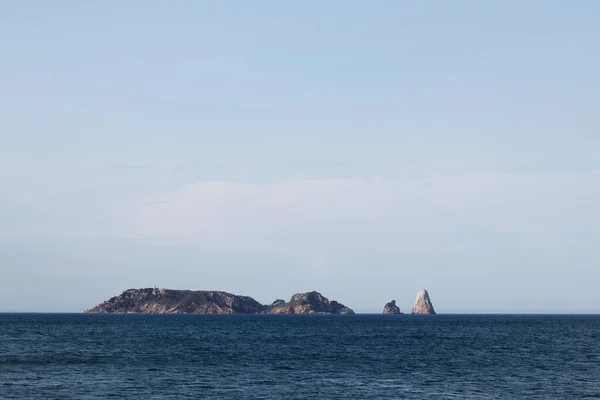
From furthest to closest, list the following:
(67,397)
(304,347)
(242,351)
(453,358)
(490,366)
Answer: (304,347), (242,351), (453,358), (490,366), (67,397)

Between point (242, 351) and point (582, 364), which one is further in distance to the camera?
point (242, 351)

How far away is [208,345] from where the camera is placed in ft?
415

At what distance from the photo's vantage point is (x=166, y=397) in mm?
61594

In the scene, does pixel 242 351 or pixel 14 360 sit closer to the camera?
pixel 14 360

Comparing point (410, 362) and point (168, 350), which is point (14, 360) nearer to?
point (168, 350)

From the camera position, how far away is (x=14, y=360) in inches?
3625

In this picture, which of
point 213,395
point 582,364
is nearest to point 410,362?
point 582,364

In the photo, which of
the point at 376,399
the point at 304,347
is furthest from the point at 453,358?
the point at 376,399

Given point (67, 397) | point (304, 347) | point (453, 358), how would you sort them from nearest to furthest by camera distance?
1. point (67, 397)
2. point (453, 358)
3. point (304, 347)

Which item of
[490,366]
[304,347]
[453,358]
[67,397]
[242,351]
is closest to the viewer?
[67,397]

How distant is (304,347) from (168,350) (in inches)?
986

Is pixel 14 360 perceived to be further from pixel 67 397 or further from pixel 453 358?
pixel 453 358

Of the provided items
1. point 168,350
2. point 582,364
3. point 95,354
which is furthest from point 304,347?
point 582,364

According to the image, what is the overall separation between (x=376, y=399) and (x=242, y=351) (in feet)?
176
